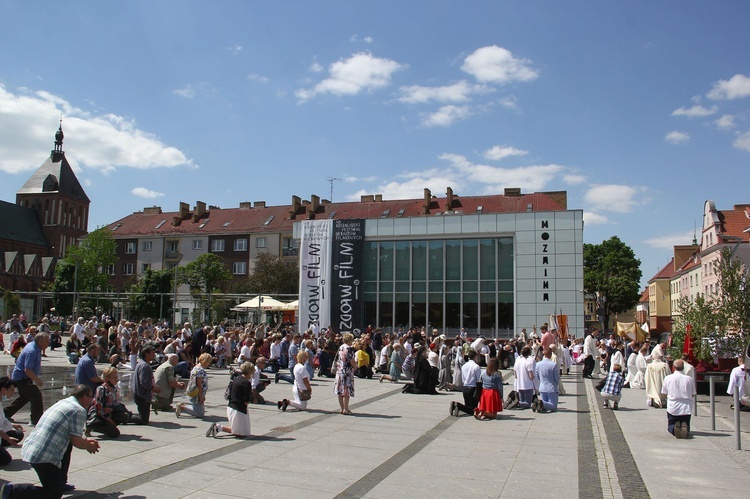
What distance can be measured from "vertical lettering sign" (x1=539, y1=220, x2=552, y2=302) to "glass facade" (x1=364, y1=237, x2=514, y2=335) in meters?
2.00

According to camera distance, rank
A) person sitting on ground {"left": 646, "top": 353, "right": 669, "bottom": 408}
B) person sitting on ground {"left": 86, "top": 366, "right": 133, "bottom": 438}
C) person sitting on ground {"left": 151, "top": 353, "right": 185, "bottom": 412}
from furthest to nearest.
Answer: person sitting on ground {"left": 646, "top": 353, "right": 669, "bottom": 408} → person sitting on ground {"left": 151, "top": 353, "right": 185, "bottom": 412} → person sitting on ground {"left": 86, "top": 366, "right": 133, "bottom": 438}

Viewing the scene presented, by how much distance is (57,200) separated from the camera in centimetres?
10594

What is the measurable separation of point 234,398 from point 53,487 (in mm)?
4507

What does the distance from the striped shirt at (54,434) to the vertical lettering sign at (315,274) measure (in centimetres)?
3378

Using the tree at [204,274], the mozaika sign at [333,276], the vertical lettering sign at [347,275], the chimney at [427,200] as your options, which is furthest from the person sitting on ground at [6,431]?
the chimney at [427,200]

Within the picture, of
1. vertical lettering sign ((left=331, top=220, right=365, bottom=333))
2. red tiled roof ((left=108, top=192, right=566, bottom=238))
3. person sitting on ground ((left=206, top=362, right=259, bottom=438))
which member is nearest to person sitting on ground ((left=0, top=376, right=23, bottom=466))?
person sitting on ground ((left=206, top=362, right=259, bottom=438))

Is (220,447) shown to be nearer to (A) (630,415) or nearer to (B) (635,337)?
(A) (630,415)

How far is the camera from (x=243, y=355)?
1991cm

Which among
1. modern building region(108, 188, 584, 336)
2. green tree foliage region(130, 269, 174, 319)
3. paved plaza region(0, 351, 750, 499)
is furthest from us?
green tree foliage region(130, 269, 174, 319)

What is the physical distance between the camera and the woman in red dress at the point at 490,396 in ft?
43.4

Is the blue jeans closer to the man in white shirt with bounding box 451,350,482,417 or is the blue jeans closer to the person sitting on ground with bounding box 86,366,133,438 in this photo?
the man in white shirt with bounding box 451,350,482,417

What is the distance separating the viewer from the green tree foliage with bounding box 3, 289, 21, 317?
41906mm

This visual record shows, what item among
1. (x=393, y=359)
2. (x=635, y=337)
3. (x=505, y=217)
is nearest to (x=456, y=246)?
(x=505, y=217)

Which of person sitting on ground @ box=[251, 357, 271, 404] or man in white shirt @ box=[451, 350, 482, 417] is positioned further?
person sitting on ground @ box=[251, 357, 271, 404]
